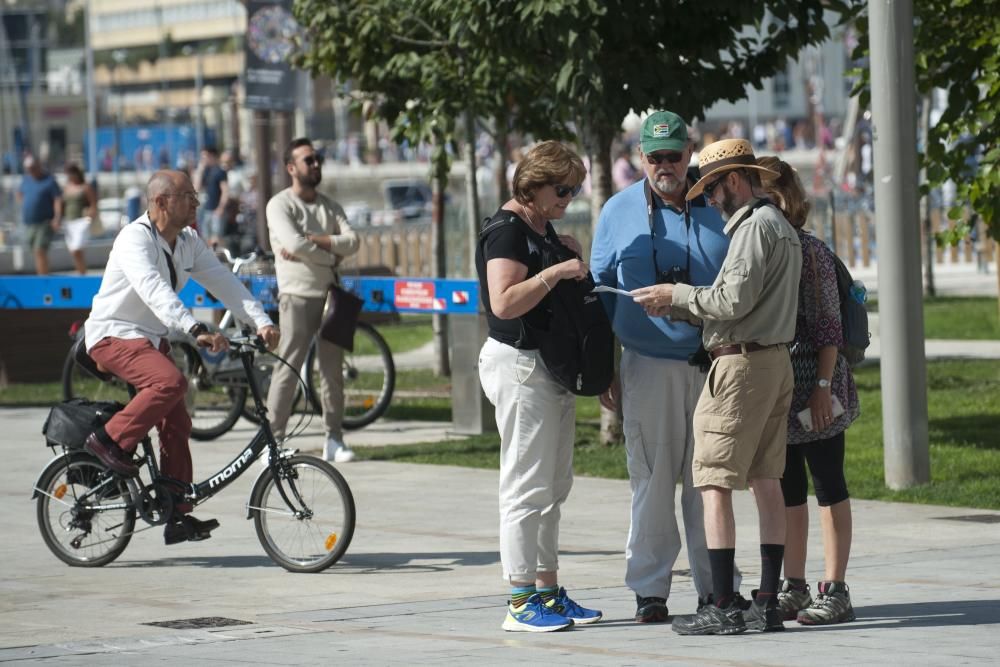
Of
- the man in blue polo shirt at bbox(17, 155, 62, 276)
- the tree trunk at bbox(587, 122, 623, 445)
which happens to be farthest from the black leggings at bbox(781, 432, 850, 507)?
the man in blue polo shirt at bbox(17, 155, 62, 276)

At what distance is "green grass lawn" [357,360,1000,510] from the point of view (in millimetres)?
10477

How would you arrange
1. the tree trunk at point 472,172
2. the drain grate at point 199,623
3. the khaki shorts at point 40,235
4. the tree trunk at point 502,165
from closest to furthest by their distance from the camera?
the drain grate at point 199,623, the tree trunk at point 472,172, the tree trunk at point 502,165, the khaki shorts at point 40,235

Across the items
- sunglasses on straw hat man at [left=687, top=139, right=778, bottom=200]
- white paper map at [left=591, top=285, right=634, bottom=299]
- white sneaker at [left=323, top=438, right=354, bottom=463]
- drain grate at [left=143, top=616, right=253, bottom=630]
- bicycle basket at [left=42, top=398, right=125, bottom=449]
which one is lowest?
drain grate at [left=143, top=616, right=253, bottom=630]

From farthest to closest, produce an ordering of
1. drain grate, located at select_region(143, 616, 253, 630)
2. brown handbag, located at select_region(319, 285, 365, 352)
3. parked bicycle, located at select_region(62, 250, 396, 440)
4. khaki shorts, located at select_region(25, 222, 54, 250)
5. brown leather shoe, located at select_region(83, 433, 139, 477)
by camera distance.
→ 1. khaki shorts, located at select_region(25, 222, 54, 250)
2. parked bicycle, located at select_region(62, 250, 396, 440)
3. brown handbag, located at select_region(319, 285, 365, 352)
4. brown leather shoe, located at select_region(83, 433, 139, 477)
5. drain grate, located at select_region(143, 616, 253, 630)

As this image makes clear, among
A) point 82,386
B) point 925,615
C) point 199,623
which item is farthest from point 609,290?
point 82,386

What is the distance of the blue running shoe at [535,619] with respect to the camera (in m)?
7.00

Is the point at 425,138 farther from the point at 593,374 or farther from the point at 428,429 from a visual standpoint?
the point at 593,374

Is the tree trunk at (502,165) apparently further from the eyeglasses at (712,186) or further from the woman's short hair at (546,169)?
the eyeglasses at (712,186)

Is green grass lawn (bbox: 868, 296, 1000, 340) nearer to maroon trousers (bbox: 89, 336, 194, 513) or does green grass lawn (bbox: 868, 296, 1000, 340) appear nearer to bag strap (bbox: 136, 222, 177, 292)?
bag strap (bbox: 136, 222, 177, 292)

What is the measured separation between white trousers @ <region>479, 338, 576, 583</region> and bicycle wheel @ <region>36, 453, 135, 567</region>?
249 cm

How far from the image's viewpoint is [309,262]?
12180 mm

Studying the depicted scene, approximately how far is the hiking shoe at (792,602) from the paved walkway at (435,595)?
0.20m

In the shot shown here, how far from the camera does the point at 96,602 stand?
8016mm

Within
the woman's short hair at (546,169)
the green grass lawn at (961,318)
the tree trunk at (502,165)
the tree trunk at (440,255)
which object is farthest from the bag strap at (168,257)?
the green grass lawn at (961,318)
